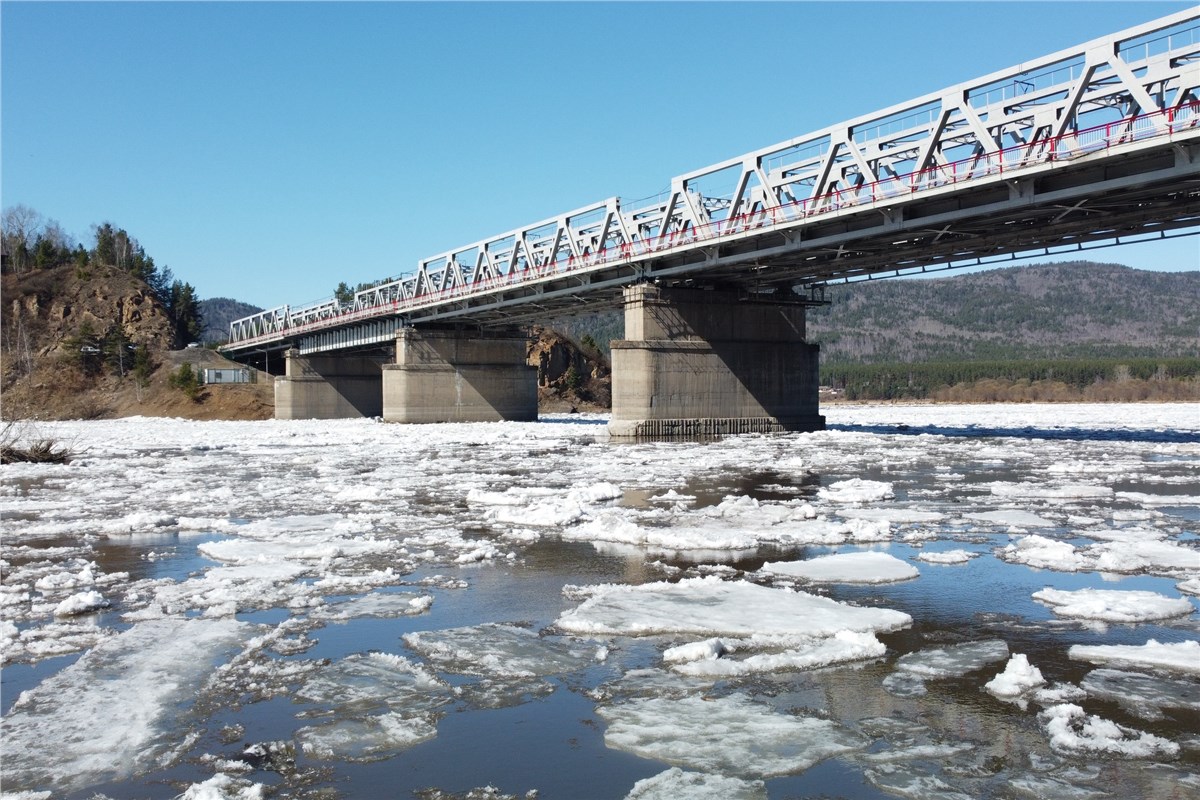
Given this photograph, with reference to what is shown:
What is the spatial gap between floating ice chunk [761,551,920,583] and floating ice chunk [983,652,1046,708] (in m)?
3.93

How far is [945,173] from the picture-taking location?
33.0 meters

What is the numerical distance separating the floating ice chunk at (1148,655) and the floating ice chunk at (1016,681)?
0.93 m

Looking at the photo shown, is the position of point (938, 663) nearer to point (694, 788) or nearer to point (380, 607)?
point (694, 788)

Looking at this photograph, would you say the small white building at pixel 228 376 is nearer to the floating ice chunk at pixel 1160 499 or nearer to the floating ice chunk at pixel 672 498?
the floating ice chunk at pixel 672 498

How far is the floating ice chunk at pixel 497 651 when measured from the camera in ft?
25.7

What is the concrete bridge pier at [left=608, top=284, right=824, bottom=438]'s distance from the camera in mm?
46406

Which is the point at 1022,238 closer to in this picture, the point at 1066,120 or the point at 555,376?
the point at 1066,120

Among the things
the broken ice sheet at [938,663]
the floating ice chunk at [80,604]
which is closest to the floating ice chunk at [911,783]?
the broken ice sheet at [938,663]

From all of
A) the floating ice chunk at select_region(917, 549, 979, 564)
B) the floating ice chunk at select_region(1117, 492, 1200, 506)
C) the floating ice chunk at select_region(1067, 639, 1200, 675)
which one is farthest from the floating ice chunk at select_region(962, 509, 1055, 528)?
the floating ice chunk at select_region(1067, 639, 1200, 675)

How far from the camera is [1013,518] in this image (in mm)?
16703

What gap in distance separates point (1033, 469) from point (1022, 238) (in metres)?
15.0

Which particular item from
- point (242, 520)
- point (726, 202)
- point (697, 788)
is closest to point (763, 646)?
point (697, 788)

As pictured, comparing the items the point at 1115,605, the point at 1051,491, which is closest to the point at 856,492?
the point at 1051,491

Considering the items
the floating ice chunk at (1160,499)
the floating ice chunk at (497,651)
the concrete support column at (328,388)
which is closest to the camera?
the floating ice chunk at (497,651)
